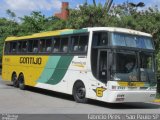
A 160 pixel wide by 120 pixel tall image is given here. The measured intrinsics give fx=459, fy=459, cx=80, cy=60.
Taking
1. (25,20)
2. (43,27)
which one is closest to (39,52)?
(43,27)

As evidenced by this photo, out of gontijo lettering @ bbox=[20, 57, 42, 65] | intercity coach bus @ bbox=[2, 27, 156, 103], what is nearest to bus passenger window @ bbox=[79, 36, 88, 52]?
intercity coach bus @ bbox=[2, 27, 156, 103]

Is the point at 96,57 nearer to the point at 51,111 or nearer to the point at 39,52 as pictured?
the point at 51,111

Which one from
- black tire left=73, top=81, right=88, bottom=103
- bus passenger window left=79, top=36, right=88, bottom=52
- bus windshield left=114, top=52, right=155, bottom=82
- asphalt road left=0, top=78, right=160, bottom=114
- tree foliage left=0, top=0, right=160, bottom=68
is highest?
tree foliage left=0, top=0, right=160, bottom=68

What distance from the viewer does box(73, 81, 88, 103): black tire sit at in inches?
729

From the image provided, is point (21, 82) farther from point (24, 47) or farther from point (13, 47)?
point (13, 47)

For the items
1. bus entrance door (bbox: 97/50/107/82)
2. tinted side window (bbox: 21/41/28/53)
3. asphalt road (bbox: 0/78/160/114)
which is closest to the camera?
asphalt road (bbox: 0/78/160/114)

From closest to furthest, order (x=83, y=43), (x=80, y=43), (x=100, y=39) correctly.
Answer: (x=100, y=39)
(x=83, y=43)
(x=80, y=43)

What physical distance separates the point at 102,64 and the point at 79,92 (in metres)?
1.95

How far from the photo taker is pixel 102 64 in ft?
57.5

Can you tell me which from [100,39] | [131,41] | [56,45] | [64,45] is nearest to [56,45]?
[56,45]

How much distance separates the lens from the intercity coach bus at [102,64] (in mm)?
17016

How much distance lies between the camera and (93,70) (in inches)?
704

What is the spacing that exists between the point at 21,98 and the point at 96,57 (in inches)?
162

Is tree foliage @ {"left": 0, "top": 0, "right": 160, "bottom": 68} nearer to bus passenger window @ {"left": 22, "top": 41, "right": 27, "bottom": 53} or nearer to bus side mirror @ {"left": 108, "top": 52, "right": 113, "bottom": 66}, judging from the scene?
bus passenger window @ {"left": 22, "top": 41, "right": 27, "bottom": 53}
